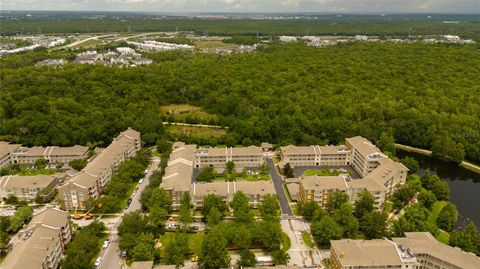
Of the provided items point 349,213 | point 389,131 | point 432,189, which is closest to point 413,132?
point 389,131

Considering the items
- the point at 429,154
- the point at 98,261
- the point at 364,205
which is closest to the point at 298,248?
the point at 364,205

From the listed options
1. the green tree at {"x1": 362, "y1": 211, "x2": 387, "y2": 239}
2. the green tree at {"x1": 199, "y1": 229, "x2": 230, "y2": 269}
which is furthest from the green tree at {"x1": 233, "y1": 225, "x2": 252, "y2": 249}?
the green tree at {"x1": 362, "y1": 211, "x2": 387, "y2": 239}

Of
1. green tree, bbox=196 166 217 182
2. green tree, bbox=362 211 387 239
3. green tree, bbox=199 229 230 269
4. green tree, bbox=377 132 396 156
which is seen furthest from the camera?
green tree, bbox=377 132 396 156

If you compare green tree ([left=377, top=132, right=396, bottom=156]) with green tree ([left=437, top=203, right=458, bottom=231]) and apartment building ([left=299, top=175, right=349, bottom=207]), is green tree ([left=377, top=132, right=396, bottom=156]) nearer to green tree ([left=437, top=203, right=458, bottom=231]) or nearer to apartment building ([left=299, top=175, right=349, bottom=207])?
apartment building ([left=299, top=175, right=349, bottom=207])

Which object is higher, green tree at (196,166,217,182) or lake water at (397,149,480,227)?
A: green tree at (196,166,217,182)

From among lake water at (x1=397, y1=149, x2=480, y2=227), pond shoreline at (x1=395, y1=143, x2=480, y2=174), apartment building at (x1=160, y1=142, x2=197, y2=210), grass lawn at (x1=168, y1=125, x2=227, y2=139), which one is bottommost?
lake water at (x1=397, y1=149, x2=480, y2=227)
